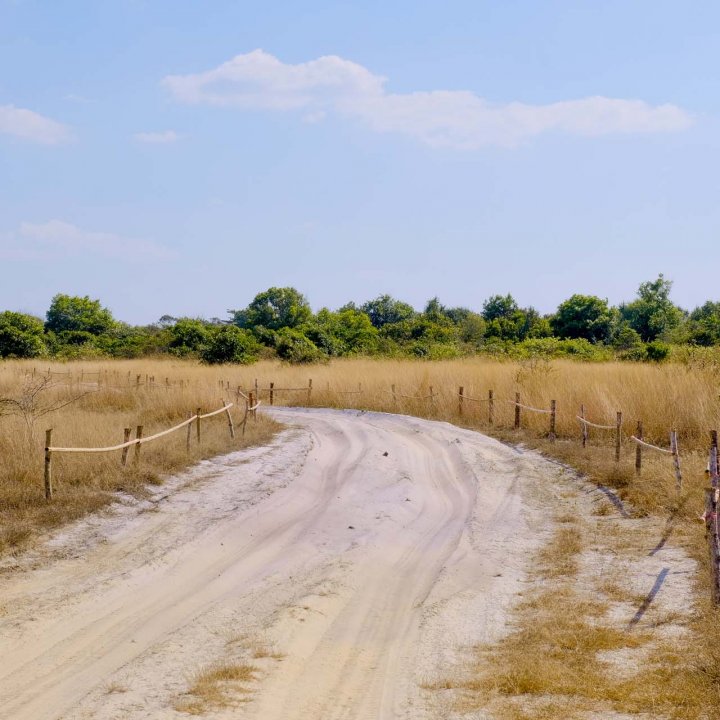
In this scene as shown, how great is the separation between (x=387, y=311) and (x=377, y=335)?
79.2ft

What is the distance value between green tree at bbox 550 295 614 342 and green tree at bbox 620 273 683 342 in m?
3.33

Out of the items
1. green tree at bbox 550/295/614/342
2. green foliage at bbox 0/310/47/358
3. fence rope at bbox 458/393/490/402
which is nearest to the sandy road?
fence rope at bbox 458/393/490/402

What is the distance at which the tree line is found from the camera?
42.4m

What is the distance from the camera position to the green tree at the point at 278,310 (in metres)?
72.9

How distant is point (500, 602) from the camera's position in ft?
27.2

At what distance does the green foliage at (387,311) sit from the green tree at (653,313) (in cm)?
2416

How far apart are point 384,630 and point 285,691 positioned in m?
1.73

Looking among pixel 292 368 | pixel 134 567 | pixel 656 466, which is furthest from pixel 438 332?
pixel 134 567

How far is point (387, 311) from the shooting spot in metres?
85.0

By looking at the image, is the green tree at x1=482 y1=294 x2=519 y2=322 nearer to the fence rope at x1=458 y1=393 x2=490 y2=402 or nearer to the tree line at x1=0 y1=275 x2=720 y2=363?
the tree line at x1=0 y1=275 x2=720 y2=363

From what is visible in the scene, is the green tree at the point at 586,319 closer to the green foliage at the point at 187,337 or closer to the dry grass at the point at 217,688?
the green foliage at the point at 187,337

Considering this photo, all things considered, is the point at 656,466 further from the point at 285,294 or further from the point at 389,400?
the point at 285,294

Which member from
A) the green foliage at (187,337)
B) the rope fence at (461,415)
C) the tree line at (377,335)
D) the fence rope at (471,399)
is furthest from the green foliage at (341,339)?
the fence rope at (471,399)

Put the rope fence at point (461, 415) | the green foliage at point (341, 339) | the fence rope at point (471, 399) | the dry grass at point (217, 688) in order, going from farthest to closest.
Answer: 1. the green foliage at point (341, 339)
2. the fence rope at point (471, 399)
3. the rope fence at point (461, 415)
4. the dry grass at point (217, 688)
